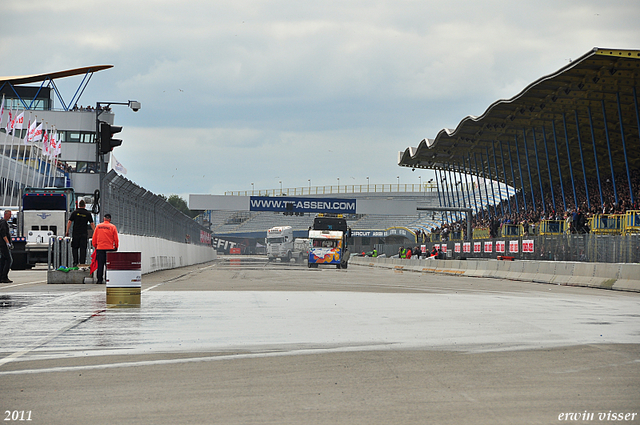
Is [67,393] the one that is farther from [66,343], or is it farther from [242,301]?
[242,301]

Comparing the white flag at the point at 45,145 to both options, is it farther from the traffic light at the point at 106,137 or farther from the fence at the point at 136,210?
the traffic light at the point at 106,137

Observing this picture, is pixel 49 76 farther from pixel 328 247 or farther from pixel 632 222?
pixel 632 222

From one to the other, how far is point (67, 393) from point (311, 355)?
2.56m

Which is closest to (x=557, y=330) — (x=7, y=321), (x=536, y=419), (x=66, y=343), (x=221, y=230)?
(x=536, y=419)

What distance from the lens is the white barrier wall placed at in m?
24.7

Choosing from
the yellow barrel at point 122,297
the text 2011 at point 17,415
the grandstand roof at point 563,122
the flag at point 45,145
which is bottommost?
the text 2011 at point 17,415

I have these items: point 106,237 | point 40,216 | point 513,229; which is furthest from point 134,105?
point 513,229

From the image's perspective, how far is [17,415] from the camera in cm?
498

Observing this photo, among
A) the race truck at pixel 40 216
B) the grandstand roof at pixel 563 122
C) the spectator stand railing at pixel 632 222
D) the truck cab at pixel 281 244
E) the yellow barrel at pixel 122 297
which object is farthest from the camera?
the truck cab at pixel 281 244

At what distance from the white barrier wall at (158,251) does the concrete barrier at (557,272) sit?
557 inches

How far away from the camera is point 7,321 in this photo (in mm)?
10250

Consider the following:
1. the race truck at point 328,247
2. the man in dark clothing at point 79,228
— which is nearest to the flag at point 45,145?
the race truck at point 328,247

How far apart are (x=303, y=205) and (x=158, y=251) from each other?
153ft

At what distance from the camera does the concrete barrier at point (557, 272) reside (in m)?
21.8
